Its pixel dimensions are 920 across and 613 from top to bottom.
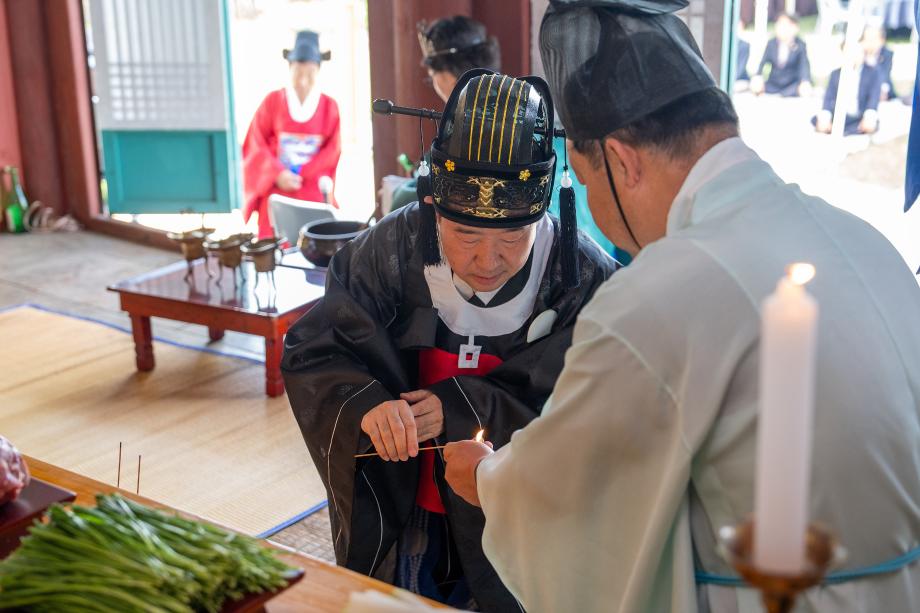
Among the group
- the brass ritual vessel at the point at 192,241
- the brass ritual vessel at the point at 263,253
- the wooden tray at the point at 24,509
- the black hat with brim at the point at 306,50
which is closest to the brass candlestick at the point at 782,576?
the wooden tray at the point at 24,509

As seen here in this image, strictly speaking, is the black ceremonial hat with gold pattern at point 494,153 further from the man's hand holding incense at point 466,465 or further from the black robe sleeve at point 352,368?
the man's hand holding incense at point 466,465

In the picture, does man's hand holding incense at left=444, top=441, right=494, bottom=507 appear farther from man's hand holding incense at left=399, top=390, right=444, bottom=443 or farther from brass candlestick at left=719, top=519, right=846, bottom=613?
brass candlestick at left=719, top=519, right=846, bottom=613

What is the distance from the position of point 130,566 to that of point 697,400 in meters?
0.76

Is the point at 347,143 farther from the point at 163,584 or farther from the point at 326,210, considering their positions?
the point at 163,584

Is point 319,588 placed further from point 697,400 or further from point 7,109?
point 7,109

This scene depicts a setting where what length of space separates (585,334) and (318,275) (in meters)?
3.77

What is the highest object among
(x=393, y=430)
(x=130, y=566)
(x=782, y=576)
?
(x=782, y=576)

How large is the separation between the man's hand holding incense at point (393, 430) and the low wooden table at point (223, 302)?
7.65 ft

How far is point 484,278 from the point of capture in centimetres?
212

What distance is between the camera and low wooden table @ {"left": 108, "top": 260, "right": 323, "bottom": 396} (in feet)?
14.5

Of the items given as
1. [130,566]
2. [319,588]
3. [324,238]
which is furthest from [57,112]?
[130,566]

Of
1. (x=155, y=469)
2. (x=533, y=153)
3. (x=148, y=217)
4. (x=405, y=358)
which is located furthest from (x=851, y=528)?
(x=148, y=217)

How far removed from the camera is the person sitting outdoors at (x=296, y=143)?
633 cm

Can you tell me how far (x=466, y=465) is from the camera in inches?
62.9
